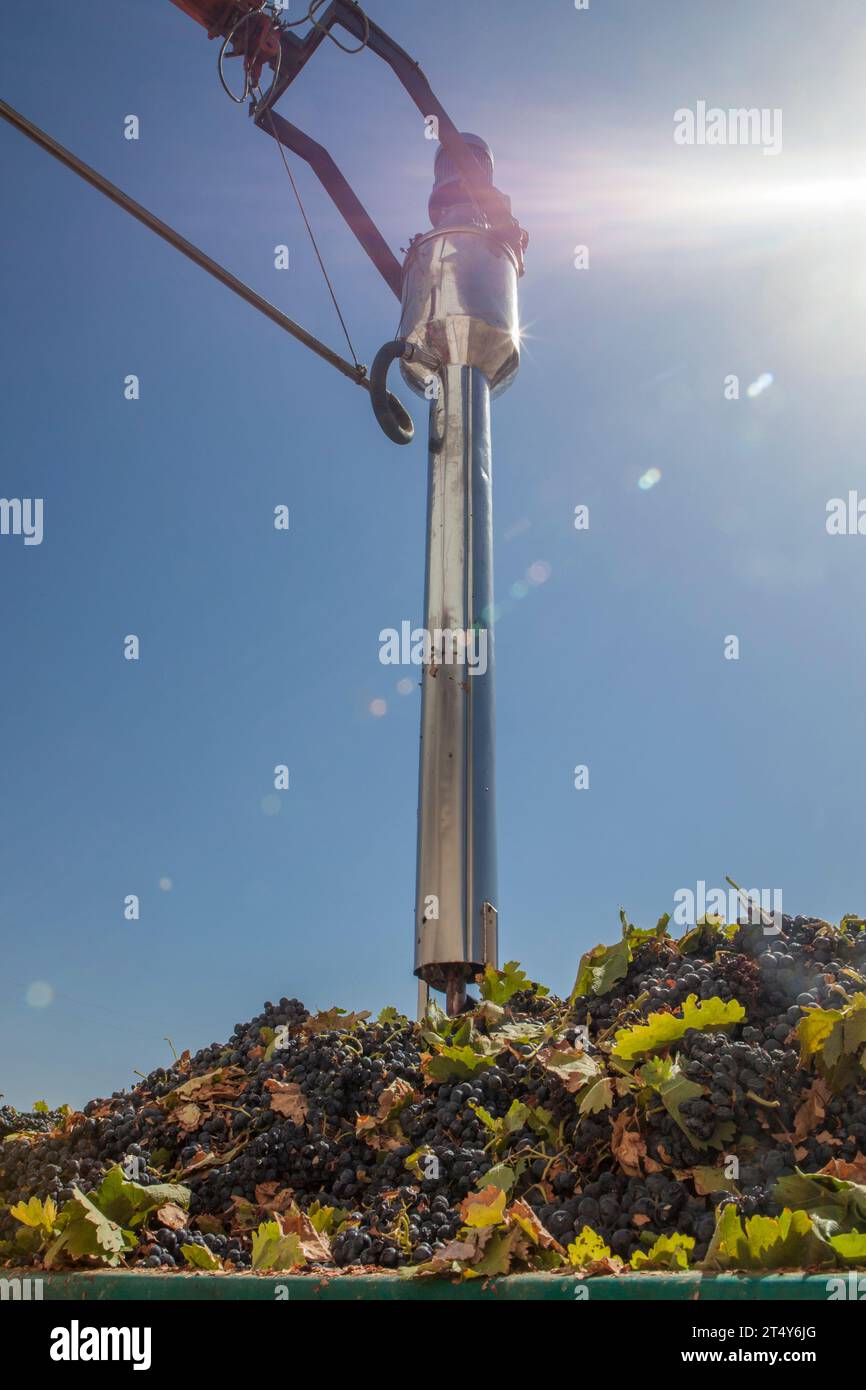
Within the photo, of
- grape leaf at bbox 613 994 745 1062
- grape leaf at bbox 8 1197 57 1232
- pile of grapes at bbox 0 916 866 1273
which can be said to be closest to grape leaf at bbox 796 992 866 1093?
pile of grapes at bbox 0 916 866 1273

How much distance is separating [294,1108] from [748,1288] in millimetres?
2040

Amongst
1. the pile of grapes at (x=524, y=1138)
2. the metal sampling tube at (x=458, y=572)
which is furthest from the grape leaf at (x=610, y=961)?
the metal sampling tube at (x=458, y=572)

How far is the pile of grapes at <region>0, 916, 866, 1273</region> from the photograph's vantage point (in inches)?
84.1

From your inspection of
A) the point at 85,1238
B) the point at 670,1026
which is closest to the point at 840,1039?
the point at 670,1026

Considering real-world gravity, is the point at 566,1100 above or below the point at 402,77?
below

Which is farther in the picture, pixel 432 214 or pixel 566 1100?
pixel 432 214

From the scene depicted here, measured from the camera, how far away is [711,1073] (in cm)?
244

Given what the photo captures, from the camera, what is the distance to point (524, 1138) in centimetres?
266

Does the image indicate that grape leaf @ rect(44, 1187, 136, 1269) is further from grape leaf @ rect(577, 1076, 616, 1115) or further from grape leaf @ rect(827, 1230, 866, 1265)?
grape leaf @ rect(827, 1230, 866, 1265)

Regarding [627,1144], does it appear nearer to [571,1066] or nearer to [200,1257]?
[571,1066]

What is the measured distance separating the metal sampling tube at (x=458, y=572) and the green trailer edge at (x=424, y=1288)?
536 centimetres

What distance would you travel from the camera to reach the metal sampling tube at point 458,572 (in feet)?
25.5

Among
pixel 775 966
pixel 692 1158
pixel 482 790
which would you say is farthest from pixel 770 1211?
pixel 482 790

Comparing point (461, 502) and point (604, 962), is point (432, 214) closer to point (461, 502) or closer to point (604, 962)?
point (461, 502)
